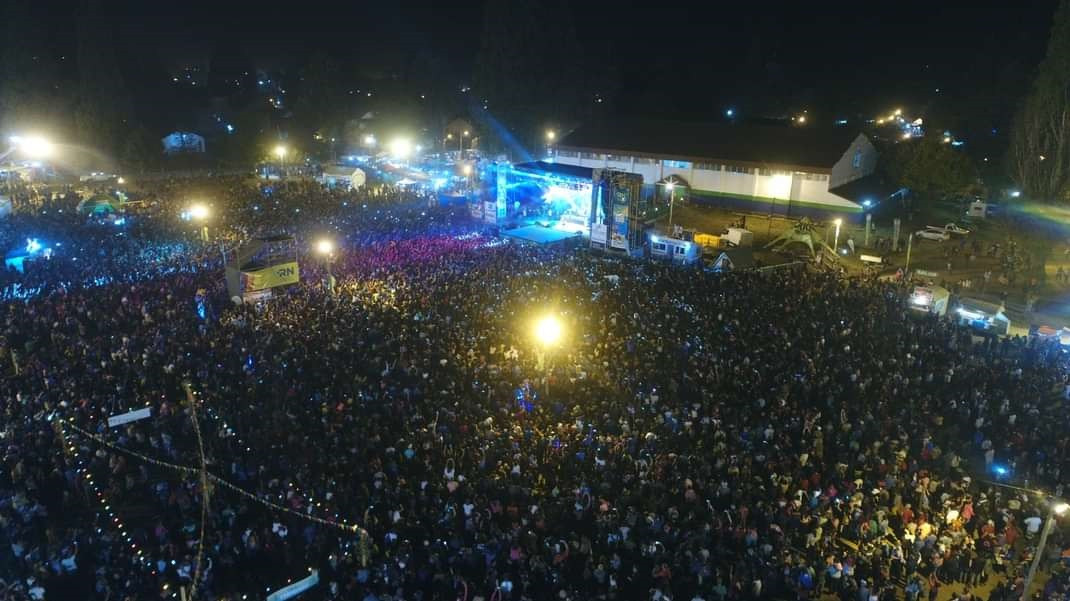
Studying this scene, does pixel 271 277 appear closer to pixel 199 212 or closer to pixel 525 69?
pixel 199 212

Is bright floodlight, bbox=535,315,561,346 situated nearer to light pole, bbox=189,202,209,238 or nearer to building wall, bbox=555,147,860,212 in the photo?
light pole, bbox=189,202,209,238

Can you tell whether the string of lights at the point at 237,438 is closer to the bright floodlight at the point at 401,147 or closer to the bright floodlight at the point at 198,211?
the bright floodlight at the point at 198,211

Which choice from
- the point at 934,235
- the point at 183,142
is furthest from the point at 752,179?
the point at 183,142

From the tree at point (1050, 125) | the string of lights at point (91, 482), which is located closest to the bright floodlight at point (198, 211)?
the string of lights at point (91, 482)

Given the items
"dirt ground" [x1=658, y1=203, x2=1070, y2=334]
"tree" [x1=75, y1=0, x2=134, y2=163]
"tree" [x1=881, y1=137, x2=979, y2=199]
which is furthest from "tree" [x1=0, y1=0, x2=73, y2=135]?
"tree" [x1=881, y1=137, x2=979, y2=199]

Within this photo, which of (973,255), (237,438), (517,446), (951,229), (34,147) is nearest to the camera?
(517,446)

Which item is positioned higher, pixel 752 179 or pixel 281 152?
pixel 281 152

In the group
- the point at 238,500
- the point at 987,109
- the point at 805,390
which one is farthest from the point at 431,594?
the point at 987,109
